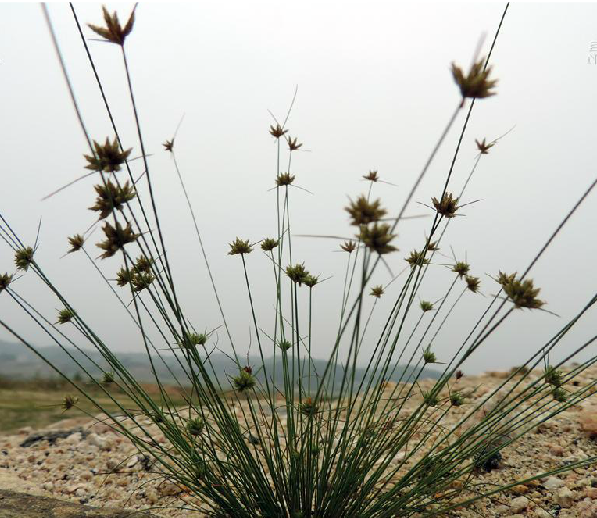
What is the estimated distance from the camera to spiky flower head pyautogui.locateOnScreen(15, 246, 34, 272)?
232cm

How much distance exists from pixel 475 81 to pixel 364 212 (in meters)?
0.51

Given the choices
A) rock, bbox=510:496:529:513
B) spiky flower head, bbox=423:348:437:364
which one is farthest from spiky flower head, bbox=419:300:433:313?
rock, bbox=510:496:529:513

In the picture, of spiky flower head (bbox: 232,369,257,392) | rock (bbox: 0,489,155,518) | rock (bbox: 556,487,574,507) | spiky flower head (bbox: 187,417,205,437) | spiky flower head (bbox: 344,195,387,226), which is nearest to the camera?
spiky flower head (bbox: 344,195,387,226)

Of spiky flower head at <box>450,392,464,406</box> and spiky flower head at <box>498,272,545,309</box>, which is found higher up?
spiky flower head at <box>498,272,545,309</box>

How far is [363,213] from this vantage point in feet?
4.21

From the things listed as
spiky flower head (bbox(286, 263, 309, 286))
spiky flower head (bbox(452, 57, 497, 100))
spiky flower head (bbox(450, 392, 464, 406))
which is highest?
spiky flower head (bbox(452, 57, 497, 100))

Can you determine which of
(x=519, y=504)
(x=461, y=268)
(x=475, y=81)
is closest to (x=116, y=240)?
(x=475, y=81)

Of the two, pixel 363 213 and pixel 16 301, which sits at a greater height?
pixel 363 213

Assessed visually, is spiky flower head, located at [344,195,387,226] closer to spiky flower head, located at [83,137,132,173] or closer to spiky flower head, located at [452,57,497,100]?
spiky flower head, located at [452,57,497,100]

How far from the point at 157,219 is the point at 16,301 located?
1.27m

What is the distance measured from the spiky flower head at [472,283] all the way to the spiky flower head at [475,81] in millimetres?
1580

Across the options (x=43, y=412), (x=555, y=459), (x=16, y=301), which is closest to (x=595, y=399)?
(x=555, y=459)

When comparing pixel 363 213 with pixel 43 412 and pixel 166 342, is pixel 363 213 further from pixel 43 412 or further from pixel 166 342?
pixel 43 412

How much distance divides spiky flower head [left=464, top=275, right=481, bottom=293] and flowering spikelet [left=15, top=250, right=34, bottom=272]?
243 cm
